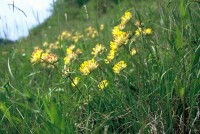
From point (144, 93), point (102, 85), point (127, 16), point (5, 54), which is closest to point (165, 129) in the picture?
point (144, 93)

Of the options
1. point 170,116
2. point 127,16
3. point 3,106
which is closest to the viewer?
point 170,116

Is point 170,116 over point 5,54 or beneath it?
beneath

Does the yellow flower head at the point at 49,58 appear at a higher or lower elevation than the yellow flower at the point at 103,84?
higher

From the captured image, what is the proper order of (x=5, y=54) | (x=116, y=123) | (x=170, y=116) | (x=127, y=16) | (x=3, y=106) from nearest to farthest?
(x=170, y=116)
(x=116, y=123)
(x=3, y=106)
(x=127, y=16)
(x=5, y=54)

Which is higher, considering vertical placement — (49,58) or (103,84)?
(49,58)

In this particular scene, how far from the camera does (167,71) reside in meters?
1.36

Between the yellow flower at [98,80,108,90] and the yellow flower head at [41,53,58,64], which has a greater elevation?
the yellow flower head at [41,53,58,64]

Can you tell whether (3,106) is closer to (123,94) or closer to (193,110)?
(123,94)

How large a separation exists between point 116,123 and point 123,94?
116 mm

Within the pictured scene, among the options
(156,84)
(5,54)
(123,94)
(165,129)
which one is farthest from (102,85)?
(5,54)

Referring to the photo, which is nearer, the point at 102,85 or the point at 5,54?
the point at 102,85

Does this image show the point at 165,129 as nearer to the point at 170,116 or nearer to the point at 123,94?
the point at 170,116

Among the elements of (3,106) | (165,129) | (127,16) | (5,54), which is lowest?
(165,129)

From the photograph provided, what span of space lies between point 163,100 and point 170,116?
0.08 metres
